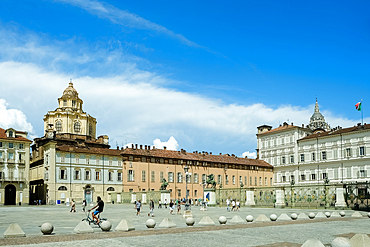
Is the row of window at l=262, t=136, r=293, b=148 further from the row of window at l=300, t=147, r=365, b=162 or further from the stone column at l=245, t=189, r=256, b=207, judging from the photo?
the stone column at l=245, t=189, r=256, b=207

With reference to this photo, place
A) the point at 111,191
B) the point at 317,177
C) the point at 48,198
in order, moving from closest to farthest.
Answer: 1. the point at 48,198
2. the point at 111,191
3. the point at 317,177

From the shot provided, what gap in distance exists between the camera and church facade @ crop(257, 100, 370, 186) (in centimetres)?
7044

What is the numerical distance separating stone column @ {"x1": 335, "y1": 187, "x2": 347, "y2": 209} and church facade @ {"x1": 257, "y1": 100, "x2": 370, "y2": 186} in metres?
38.0

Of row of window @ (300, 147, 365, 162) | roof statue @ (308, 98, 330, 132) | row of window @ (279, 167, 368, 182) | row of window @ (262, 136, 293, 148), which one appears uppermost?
roof statue @ (308, 98, 330, 132)

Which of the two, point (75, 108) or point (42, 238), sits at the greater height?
point (75, 108)

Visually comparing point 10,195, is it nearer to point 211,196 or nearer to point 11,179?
point 11,179

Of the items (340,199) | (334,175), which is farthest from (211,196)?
(334,175)

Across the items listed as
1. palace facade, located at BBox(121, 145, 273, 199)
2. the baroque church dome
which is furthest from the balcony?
the baroque church dome

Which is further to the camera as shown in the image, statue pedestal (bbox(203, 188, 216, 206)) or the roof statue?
the roof statue

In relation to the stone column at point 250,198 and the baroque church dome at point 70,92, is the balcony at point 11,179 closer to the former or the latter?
the baroque church dome at point 70,92

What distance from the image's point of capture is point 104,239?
1325cm

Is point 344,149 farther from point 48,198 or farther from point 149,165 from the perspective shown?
point 48,198

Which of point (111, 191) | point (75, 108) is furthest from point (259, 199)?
point (75, 108)

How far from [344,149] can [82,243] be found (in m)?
68.8
